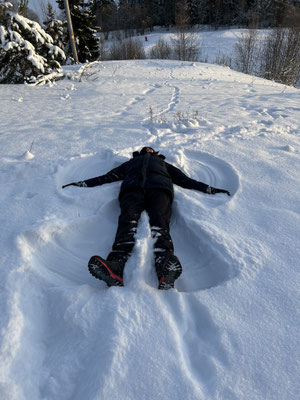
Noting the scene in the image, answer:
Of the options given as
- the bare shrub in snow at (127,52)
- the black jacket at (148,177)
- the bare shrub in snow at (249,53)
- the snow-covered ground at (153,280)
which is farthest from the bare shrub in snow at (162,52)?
the black jacket at (148,177)

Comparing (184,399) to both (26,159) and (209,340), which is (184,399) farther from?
(26,159)

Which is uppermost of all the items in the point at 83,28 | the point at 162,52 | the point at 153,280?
the point at 83,28

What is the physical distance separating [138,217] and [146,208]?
182 millimetres

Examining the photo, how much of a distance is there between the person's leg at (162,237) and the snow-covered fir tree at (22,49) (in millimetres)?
7665

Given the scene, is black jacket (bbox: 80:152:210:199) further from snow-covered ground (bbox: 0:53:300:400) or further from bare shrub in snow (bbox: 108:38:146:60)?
bare shrub in snow (bbox: 108:38:146:60)

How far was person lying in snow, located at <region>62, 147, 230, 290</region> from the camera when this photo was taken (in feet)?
5.95

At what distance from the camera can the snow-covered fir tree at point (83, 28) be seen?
1570 cm

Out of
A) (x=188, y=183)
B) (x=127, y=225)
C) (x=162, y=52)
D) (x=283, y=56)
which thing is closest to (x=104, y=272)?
(x=127, y=225)

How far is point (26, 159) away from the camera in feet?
11.8

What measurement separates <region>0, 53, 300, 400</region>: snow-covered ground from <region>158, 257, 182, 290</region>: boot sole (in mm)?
61

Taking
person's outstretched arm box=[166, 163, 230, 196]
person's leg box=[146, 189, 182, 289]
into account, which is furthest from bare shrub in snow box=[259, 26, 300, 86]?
person's leg box=[146, 189, 182, 289]

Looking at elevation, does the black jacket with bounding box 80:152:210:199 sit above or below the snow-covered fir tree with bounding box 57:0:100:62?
below

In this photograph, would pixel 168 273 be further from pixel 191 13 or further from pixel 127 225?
pixel 191 13

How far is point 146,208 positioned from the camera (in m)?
2.56
